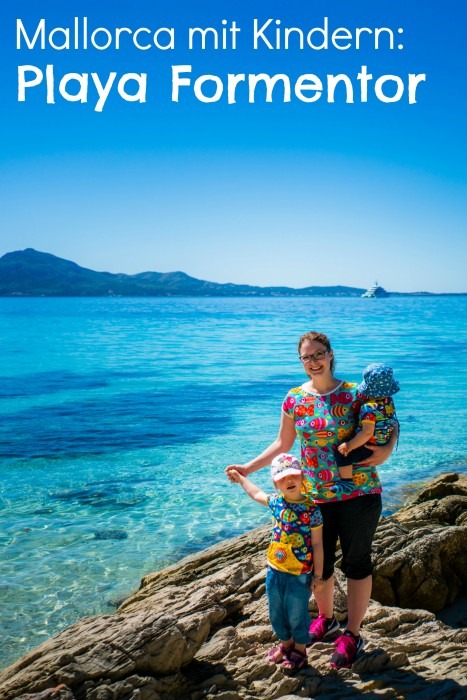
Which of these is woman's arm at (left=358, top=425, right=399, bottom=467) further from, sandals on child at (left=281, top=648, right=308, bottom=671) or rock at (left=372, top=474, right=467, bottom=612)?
rock at (left=372, top=474, right=467, bottom=612)

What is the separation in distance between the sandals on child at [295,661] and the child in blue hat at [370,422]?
3.72 ft

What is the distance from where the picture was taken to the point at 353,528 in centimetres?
437

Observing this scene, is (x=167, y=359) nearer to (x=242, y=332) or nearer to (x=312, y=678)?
(x=242, y=332)

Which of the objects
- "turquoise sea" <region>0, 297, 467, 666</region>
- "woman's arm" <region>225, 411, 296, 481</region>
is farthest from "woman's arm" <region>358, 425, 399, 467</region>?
"turquoise sea" <region>0, 297, 467, 666</region>

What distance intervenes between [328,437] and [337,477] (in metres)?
0.28

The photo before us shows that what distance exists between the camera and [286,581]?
13.8 ft

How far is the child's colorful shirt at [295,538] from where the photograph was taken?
4176 millimetres

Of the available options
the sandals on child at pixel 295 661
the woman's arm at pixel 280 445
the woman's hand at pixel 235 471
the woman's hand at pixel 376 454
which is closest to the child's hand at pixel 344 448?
the woman's hand at pixel 376 454

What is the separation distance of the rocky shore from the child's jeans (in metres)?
0.30

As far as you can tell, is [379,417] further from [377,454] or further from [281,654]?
[281,654]

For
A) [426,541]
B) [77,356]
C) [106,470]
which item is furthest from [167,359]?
[426,541]

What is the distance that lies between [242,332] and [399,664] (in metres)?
64.3

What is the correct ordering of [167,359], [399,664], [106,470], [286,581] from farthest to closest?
[167,359]
[106,470]
[399,664]
[286,581]

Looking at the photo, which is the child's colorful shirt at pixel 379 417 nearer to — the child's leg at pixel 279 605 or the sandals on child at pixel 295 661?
the child's leg at pixel 279 605
